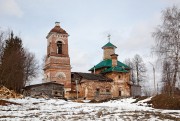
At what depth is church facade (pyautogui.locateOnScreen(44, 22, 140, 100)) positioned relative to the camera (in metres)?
42.8

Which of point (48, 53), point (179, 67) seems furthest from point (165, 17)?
point (48, 53)

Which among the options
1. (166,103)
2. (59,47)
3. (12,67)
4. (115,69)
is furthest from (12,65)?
(115,69)

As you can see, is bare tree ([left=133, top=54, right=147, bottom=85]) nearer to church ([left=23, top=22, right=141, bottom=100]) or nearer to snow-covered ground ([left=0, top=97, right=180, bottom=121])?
church ([left=23, top=22, right=141, bottom=100])

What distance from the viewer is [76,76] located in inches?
1775

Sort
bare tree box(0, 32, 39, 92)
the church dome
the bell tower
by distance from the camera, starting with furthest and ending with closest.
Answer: the church dome < the bell tower < bare tree box(0, 32, 39, 92)

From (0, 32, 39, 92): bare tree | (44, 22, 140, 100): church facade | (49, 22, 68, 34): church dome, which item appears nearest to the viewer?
(0, 32, 39, 92): bare tree

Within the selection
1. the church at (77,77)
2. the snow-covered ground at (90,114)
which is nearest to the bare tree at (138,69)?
the church at (77,77)

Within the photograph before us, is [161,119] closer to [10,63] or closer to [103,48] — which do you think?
[10,63]

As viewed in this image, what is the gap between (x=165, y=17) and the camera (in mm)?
21328

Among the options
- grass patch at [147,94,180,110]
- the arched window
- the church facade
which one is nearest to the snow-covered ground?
grass patch at [147,94,180,110]

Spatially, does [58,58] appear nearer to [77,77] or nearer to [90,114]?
[77,77]

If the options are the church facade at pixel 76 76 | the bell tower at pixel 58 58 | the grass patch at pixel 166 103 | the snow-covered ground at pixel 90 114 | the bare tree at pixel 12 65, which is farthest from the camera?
the church facade at pixel 76 76

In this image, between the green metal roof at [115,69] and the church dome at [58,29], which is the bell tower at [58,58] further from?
the green metal roof at [115,69]

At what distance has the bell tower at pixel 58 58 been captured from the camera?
140ft
